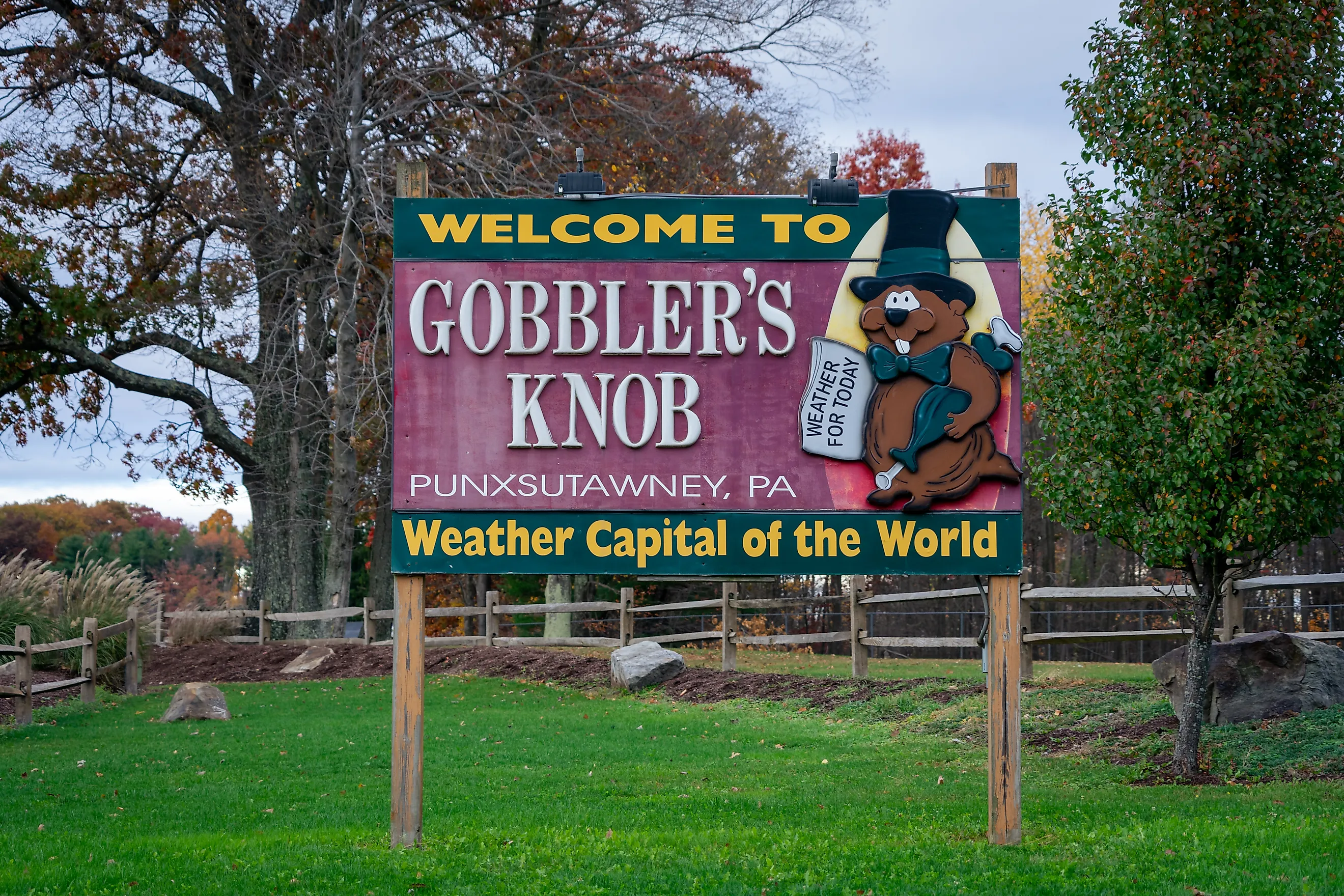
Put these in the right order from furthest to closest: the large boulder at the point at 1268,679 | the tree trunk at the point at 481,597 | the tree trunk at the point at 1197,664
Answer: the tree trunk at the point at 481,597 → the large boulder at the point at 1268,679 → the tree trunk at the point at 1197,664

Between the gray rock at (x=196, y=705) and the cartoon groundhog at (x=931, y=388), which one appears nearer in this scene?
the cartoon groundhog at (x=931, y=388)

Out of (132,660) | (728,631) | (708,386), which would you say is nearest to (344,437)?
(132,660)

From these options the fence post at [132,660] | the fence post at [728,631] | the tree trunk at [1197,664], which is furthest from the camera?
the fence post at [728,631]

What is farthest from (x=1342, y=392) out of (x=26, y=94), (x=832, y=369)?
(x=26, y=94)

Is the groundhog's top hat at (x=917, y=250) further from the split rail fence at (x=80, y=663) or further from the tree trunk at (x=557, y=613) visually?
the tree trunk at (x=557, y=613)

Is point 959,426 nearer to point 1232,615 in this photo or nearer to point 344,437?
point 1232,615

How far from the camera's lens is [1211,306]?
361 inches

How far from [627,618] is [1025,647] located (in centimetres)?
719

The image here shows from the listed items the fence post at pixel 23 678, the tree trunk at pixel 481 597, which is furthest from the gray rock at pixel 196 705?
the tree trunk at pixel 481 597

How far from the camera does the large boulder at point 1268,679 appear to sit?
34.7ft

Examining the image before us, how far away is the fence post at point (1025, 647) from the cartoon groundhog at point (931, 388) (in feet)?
28.1

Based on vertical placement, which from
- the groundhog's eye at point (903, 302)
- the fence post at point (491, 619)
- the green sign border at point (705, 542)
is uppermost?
the groundhog's eye at point (903, 302)

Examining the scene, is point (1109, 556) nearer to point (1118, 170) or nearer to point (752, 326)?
point (1118, 170)

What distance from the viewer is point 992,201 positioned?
6.79 metres
